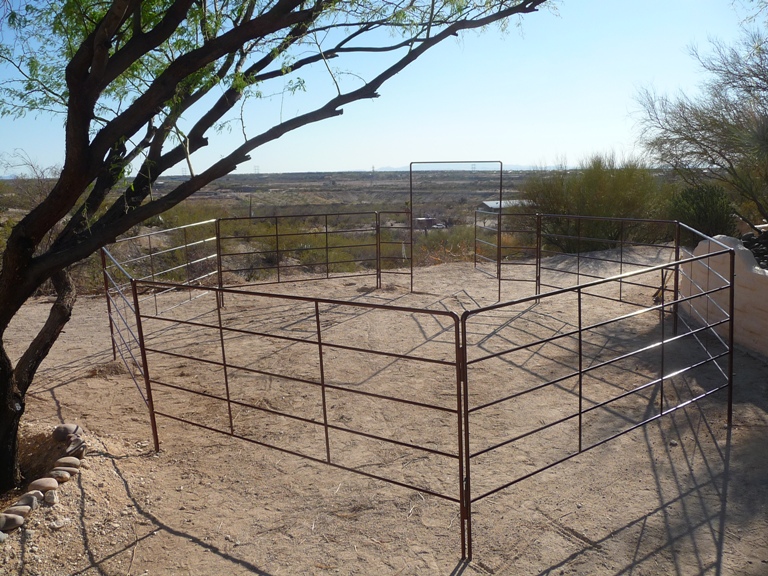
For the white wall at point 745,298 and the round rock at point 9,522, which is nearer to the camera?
the round rock at point 9,522

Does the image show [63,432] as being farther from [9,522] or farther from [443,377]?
[443,377]

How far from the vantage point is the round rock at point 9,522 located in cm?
377

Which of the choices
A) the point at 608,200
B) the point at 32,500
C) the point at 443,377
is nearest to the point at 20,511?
the point at 32,500

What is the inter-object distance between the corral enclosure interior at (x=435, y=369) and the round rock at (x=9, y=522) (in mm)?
1328

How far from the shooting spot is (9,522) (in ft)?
12.4

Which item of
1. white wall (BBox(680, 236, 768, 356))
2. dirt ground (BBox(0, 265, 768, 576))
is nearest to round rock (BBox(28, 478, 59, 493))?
dirt ground (BBox(0, 265, 768, 576))

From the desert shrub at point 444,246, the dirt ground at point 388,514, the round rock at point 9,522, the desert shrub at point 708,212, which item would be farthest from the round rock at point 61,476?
the desert shrub at point 708,212

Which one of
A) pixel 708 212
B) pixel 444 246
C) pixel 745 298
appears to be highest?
pixel 708 212

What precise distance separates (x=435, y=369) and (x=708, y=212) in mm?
9725

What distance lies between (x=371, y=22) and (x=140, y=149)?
8.29ft

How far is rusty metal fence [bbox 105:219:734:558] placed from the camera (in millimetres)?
4426

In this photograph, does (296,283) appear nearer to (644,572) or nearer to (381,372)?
(381,372)

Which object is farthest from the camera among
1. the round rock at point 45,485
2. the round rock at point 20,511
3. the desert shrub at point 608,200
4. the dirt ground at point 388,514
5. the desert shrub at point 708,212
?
the desert shrub at point 608,200

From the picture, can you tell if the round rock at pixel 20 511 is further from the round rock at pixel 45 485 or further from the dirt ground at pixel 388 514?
the round rock at pixel 45 485
